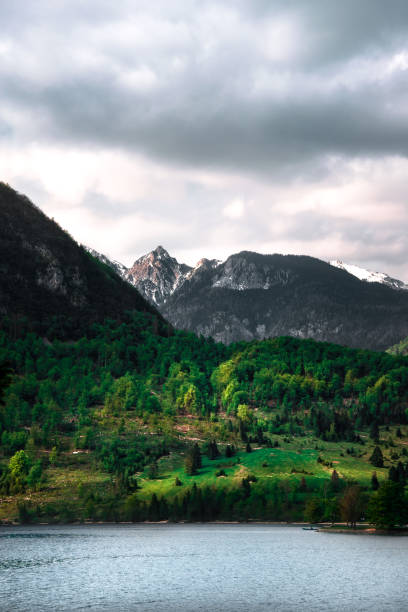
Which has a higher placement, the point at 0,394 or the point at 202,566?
the point at 0,394

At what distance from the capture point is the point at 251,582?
503 ft

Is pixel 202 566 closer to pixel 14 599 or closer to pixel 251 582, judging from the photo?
pixel 251 582

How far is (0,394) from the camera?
45938mm

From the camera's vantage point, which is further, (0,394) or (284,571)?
(284,571)

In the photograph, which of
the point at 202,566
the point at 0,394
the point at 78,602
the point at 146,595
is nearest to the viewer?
the point at 0,394

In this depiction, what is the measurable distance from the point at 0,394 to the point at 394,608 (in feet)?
310

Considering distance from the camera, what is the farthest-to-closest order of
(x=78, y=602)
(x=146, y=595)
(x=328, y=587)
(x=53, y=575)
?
1. (x=53, y=575)
2. (x=328, y=587)
3. (x=146, y=595)
4. (x=78, y=602)

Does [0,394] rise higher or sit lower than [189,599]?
higher

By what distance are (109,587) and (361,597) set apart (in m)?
51.8

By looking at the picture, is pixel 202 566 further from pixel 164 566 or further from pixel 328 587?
pixel 328 587

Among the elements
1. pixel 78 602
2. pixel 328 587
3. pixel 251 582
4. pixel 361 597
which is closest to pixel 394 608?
pixel 361 597

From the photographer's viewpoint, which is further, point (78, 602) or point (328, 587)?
point (328, 587)

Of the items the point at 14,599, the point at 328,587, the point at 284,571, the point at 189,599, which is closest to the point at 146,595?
the point at 189,599

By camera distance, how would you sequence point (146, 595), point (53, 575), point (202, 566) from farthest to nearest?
1. point (202, 566)
2. point (53, 575)
3. point (146, 595)
